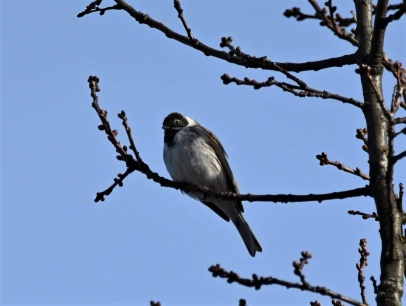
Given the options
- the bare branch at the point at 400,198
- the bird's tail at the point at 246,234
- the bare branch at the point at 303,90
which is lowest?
the bare branch at the point at 400,198

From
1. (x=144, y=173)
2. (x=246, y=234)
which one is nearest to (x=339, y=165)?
(x=144, y=173)

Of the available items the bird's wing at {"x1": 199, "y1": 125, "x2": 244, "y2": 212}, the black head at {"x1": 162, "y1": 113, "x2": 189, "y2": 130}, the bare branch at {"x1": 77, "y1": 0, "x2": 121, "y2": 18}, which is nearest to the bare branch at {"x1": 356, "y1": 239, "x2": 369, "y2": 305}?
the bare branch at {"x1": 77, "y1": 0, "x2": 121, "y2": 18}

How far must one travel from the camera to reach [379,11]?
4047 mm

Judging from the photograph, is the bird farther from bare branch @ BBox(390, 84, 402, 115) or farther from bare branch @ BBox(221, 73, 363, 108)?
bare branch @ BBox(390, 84, 402, 115)

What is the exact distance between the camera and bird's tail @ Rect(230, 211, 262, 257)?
7859 mm

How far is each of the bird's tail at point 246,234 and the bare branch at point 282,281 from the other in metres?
4.30

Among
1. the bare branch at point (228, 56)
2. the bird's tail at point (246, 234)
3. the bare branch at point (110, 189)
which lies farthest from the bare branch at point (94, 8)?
the bird's tail at point (246, 234)

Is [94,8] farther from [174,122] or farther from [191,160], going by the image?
[174,122]

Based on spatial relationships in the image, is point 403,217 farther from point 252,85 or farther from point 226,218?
point 226,218

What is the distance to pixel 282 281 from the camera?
3434mm

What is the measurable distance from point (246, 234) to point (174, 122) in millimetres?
1641

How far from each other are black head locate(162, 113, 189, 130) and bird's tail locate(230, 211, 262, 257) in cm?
129

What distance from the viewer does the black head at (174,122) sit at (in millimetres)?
8466

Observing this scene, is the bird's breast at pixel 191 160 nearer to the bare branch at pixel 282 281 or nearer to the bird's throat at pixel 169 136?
the bird's throat at pixel 169 136
